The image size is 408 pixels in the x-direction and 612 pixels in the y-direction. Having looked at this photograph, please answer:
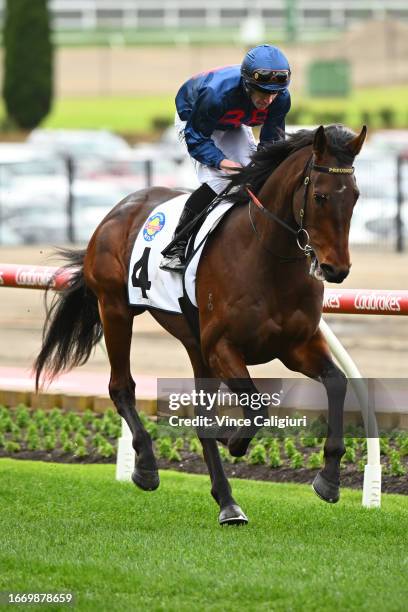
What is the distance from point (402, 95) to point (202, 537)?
50819 millimetres

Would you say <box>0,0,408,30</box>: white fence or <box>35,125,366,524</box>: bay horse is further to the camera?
<box>0,0,408,30</box>: white fence

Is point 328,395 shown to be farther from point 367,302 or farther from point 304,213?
point 367,302

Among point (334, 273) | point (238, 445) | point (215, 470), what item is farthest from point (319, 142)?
point (215, 470)

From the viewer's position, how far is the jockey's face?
6.40 metres

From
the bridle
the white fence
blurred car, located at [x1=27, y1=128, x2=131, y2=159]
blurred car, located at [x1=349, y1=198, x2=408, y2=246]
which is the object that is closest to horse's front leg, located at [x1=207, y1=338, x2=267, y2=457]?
the bridle

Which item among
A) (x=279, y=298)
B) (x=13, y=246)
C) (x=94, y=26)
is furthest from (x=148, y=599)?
(x=94, y=26)

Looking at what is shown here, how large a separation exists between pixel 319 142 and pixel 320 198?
0.23 m

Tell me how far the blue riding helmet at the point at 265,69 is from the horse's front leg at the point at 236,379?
1.16m

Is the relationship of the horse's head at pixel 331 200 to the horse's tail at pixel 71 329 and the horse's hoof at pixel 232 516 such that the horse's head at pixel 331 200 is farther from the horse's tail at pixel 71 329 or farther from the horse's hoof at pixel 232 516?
the horse's tail at pixel 71 329

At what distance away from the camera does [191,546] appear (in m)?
5.87

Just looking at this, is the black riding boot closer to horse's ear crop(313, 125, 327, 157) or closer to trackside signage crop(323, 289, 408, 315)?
trackside signage crop(323, 289, 408, 315)

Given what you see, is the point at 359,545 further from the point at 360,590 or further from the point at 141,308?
the point at 141,308

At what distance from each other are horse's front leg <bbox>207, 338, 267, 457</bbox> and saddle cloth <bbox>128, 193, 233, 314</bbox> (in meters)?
0.45

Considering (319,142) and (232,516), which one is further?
(232,516)
